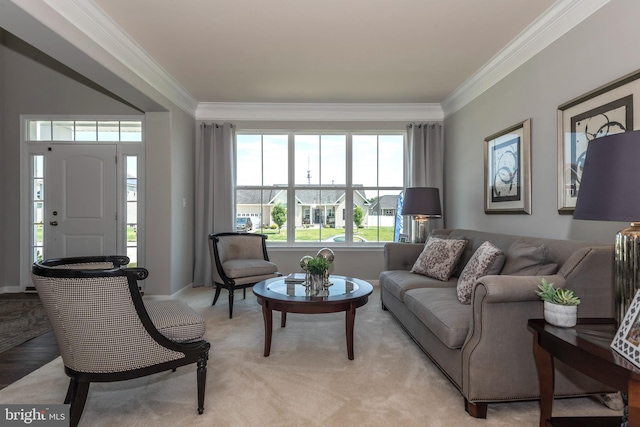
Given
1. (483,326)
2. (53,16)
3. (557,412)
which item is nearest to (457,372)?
(483,326)

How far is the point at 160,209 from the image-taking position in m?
4.34

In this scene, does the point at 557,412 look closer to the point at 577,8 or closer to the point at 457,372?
the point at 457,372

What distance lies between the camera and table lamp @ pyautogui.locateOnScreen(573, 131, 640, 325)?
1.29 m

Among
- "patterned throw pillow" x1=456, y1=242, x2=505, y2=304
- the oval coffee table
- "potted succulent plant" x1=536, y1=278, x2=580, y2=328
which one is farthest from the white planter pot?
the oval coffee table

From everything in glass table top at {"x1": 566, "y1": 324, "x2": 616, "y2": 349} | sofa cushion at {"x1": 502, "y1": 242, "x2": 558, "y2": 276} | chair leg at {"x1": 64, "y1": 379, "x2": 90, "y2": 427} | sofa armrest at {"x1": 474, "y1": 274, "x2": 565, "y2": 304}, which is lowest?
chair leg at {"x1": 64, "y1": 379, "x2": 90, "y2": 427}

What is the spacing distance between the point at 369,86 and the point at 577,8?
7.24 ft

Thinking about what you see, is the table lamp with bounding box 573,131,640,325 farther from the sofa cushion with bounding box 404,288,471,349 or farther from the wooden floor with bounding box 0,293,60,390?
the wooden floor with bounding box 0,293,60,390

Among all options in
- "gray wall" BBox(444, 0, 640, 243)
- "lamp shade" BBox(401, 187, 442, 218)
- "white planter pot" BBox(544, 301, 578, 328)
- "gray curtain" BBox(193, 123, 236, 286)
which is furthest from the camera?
"gray curtain" BBox(193, 123, 236, 286)

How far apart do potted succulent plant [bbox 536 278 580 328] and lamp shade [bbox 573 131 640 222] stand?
0.39 meters

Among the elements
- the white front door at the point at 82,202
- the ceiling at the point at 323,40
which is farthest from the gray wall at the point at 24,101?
the ceiling at the point at 323,40

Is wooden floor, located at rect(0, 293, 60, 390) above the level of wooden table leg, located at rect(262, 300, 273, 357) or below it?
below

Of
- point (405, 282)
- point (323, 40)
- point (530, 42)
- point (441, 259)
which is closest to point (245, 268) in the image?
point (405, 282)

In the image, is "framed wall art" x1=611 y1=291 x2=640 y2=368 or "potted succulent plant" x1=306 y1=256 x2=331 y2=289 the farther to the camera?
"potted succulent plant" x1=306 y1=256 x2=331 y2=289

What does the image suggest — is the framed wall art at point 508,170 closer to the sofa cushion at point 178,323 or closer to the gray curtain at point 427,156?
the gray curtain at point 427,156
